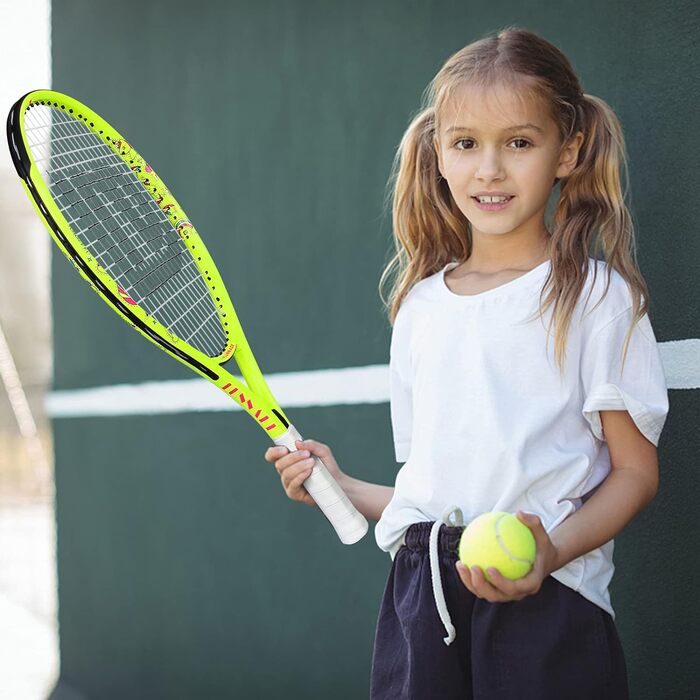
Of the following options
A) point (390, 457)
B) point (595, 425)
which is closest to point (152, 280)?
point (390, 457)

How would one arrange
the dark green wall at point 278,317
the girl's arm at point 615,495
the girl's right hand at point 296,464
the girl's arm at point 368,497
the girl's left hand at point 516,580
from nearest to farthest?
the girl's left hand at point 516,580 < the girl's arm at point 615,495 < the girl's right hand at point 296,464 < the girl's arm at point 368,497 < the dark green wall at point 278,317

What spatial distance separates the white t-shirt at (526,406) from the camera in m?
1.64

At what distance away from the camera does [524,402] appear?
1.69 meters

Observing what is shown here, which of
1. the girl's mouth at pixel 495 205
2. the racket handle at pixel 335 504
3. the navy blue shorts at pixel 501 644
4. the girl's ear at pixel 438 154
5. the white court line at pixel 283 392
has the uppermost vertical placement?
the girl's ear at pixel 438 154

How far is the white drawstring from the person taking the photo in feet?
5.42

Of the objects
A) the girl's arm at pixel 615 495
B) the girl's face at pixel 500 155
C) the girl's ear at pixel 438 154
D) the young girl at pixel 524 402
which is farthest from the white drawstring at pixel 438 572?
the girl's ear at pixel 438 154

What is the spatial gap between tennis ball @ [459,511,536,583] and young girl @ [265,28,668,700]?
6 cm

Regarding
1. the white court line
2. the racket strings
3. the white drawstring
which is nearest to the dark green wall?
the white court line

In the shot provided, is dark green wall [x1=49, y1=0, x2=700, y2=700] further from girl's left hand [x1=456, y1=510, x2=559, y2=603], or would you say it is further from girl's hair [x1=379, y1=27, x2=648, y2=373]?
girl's left hand [x1=456, y1=510, x2=559, y2=603]

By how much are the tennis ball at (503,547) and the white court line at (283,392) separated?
0.69m

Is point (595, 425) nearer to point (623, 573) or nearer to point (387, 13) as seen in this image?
point (623, 573)

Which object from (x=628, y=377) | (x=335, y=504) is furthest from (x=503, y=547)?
(x=335, y=504)

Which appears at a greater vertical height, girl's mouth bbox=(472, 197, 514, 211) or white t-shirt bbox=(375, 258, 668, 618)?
girl's mouth bbox=(472, 197, 514, 211)

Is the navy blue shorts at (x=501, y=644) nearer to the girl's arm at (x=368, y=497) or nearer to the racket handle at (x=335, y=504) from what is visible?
the racket handle at (x=335, y=504)
